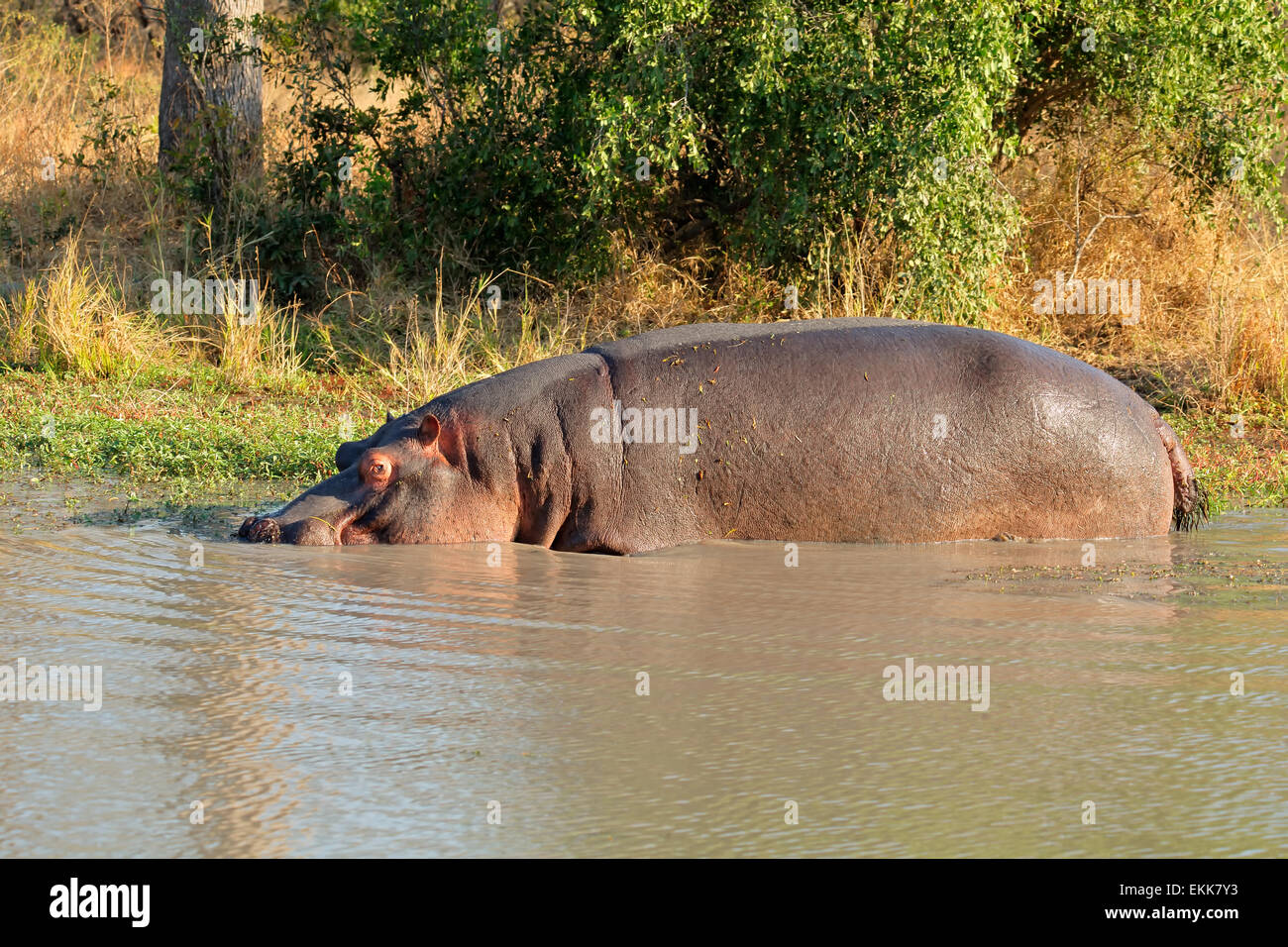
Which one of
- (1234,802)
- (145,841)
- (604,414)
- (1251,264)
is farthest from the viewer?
(1251,264)

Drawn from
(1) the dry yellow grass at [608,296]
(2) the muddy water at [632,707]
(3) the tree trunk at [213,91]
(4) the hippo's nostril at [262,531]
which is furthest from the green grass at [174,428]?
(3) the tree trunk at [213,91]

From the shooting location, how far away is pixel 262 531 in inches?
238

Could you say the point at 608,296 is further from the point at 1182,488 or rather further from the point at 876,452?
the point at 1182,488

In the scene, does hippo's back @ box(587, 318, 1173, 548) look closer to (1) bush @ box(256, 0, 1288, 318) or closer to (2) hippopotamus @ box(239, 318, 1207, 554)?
(2) hippopotamus @ box(239, 318, 1207, 554)

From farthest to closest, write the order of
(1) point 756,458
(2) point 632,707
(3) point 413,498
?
1. (1) point 756,458
2. (3) point 413,498
3. (2) point 632,707

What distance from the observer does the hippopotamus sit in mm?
6223

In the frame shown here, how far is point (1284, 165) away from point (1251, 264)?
1024mm

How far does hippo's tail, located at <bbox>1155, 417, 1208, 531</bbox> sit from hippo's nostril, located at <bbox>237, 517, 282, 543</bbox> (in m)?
3.90

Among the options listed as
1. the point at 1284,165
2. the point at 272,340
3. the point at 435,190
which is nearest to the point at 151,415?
the point at 272,340

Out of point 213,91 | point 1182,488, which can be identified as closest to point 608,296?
point 213,91

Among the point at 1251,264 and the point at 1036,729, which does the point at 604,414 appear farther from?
the point at 1251,264

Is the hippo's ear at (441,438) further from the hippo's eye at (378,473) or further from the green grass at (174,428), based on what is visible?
the green grass at (174,428)

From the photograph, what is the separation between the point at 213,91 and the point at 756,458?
8029 millimetres
